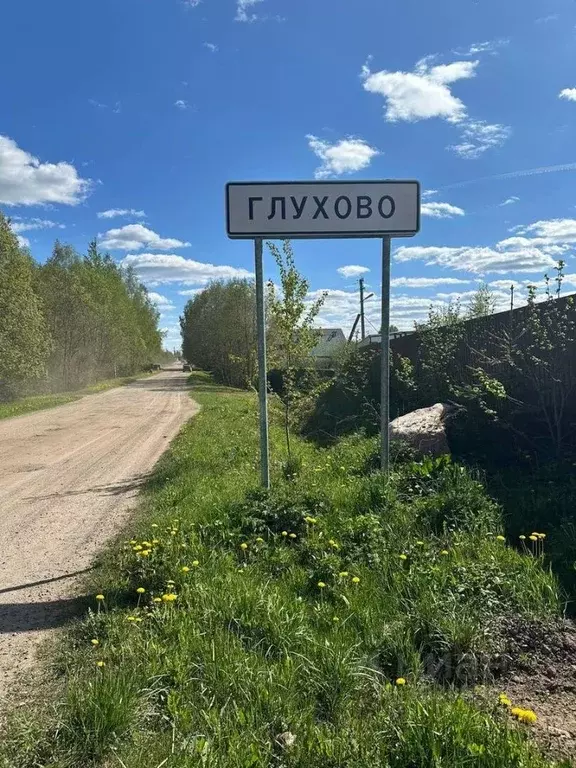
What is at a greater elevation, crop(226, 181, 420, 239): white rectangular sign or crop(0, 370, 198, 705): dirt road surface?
crop(226, 181, 420, 239): white rectangular sign

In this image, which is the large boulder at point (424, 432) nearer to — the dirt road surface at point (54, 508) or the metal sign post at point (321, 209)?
the metal sign post at point (321, 209)

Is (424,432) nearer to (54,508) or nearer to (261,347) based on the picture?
(261,347)

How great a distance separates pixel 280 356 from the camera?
347 inches

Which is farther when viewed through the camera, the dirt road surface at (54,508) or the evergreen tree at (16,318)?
the evergreen tree at (16,318)

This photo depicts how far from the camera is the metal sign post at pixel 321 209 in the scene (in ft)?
16.5

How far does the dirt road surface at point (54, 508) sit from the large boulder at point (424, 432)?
12.0 ft

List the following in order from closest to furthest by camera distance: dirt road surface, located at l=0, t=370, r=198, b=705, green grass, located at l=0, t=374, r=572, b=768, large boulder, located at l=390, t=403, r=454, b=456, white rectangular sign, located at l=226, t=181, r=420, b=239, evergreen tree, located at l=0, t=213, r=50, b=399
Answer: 1. green grass, located at l=0, t=374, r=572, b=768
2. dirt road surface, located at l=0, t=370, r=198, b=705
3. white rectangular sign, located at l=226, t=181, r=420, b=239
4. large boulder, located at l=390, t=403, r=454, b=456
5. evergreen tree, located at l=0, t=213, r=50, b=399

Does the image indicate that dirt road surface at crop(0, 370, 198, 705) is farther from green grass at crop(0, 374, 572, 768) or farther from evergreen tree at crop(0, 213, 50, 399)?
evergreen tree at crop(0, 213, 50, 399)

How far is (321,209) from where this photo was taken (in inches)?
199

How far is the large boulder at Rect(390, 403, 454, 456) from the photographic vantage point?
288 inches

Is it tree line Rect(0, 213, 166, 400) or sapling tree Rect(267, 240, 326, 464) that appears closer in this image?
sapling tree Rect(267, 240, 326, 464)

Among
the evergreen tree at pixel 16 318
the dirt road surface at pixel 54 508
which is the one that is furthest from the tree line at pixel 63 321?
the dirt road surface at pixel 54 508

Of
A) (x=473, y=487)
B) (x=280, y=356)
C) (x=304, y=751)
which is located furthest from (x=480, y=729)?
(x=280, y=356)

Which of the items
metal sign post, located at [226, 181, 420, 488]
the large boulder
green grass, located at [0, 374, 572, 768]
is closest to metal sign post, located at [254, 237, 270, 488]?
metal sign post, located at [226, 181, 420, 488]
